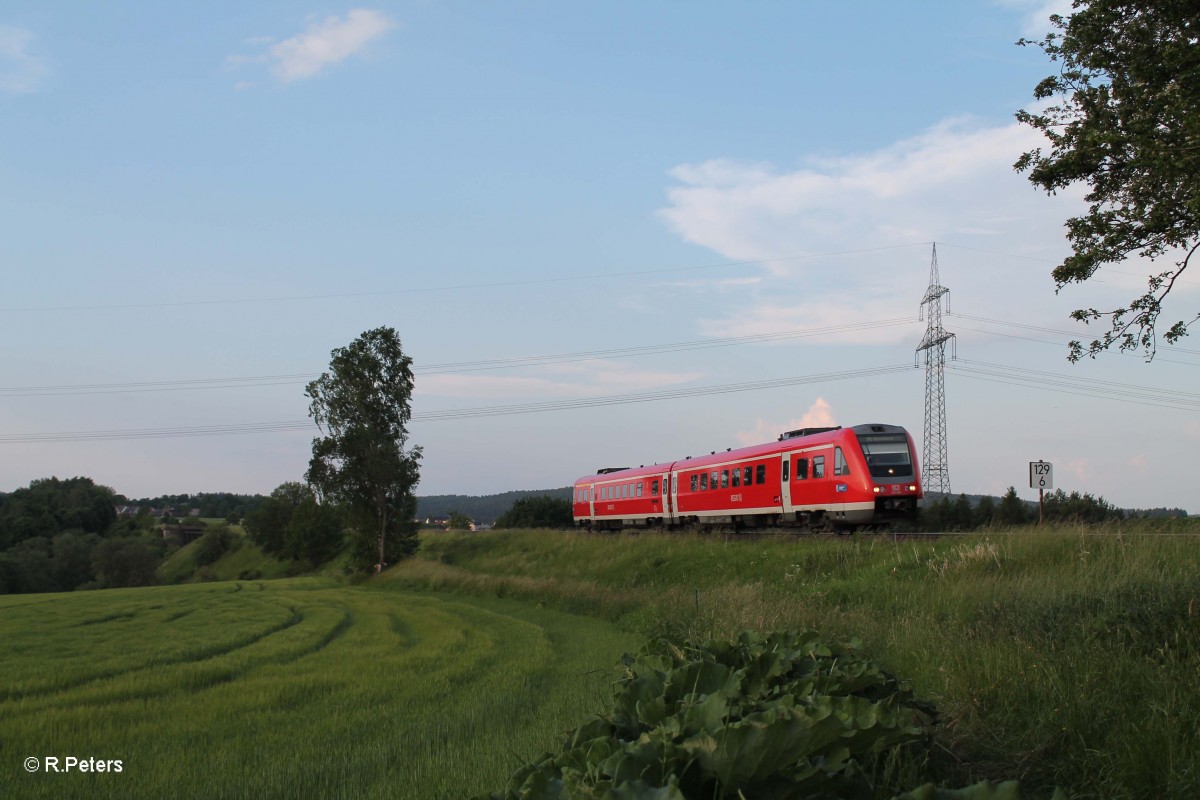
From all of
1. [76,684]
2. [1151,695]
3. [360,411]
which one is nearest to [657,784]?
[1151,695]

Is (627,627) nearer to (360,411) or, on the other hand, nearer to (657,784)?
(657,784)

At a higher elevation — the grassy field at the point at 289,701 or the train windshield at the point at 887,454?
the train windshield at the point at 887,454

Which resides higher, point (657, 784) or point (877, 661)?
point (657, 784)

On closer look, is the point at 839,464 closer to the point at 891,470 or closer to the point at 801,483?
the point at 891,470

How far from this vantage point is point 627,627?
1852 cm

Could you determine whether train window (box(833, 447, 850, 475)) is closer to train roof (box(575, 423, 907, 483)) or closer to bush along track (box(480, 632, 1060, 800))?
train roof (box(575, 423, 907, 483))

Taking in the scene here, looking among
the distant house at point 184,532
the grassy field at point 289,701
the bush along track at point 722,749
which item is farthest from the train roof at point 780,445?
the distant house at point 184,532

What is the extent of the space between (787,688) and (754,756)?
1.74 metres

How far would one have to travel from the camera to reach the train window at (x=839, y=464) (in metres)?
24.9

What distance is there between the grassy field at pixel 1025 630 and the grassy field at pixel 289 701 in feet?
7.84

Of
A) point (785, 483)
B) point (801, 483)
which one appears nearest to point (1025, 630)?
point (801, 483)

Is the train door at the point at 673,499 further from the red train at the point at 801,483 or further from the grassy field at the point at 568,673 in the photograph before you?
the grassy field at the point at 568,673

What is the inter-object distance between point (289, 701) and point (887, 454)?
18.2 metres

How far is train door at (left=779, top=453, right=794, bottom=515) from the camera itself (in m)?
27.8
